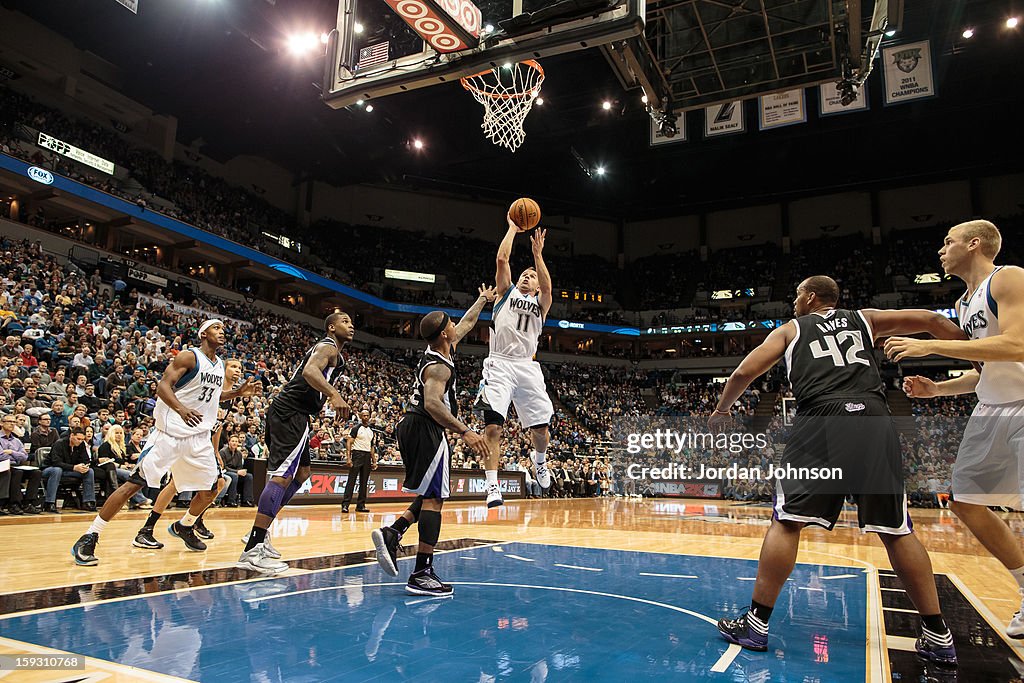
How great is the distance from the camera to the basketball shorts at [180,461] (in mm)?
5379

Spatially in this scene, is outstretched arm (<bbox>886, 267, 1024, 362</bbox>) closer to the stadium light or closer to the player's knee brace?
the player's knee brace

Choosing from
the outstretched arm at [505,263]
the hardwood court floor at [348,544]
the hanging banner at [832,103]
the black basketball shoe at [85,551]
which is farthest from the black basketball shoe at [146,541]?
the hanging banner at [832,103]

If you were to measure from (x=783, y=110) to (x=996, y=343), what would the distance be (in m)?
14.0

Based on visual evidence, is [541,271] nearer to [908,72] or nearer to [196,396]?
[196,396]

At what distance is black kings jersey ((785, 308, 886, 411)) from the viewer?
323 centimetres

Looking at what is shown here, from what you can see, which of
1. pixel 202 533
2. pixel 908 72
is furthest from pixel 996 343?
pixel 908 72

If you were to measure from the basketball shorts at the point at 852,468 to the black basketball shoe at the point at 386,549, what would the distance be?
8.42 ft

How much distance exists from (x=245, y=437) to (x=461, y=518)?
479 centimetres

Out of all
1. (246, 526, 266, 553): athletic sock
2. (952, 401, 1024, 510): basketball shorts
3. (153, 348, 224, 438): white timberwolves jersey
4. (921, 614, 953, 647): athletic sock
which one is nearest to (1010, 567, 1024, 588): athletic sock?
(952, 401, 1024, 510): basketball shorts

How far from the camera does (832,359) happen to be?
3.30 metres

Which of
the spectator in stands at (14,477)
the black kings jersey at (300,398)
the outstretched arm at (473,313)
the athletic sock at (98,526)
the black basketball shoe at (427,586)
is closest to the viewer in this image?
the black basketball shoe at (427,586)

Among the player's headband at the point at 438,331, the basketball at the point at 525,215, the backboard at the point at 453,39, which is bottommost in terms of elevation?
the player's headband at the point at 438,331

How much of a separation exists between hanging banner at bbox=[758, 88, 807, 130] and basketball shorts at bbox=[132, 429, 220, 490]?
14253mm

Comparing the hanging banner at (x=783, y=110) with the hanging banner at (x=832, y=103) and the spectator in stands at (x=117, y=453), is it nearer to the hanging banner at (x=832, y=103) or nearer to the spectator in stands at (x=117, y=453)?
the hanging banner at (x=832, y=103)
